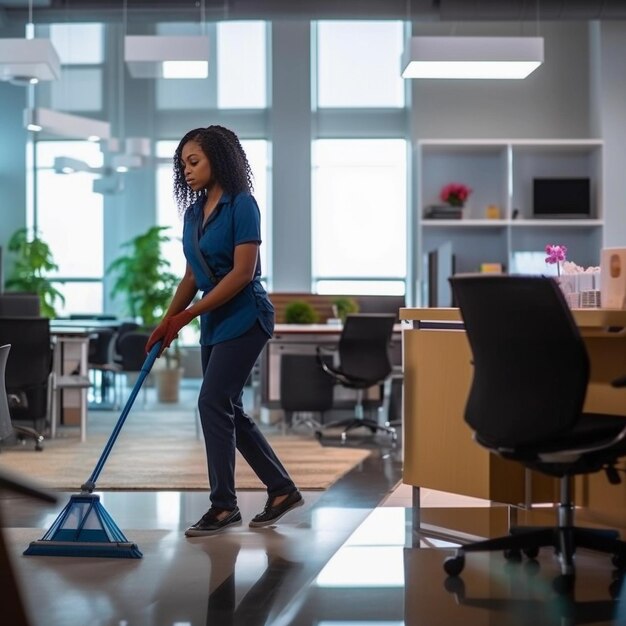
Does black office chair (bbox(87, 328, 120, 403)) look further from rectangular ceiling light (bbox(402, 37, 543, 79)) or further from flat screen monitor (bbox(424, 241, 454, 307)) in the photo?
rectangular ceiling light (bbox(402, 37, 543, 79))

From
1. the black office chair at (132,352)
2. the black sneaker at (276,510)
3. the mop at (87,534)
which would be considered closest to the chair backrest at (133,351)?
the black office chair at (132,352)

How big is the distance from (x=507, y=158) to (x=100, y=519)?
316 inches

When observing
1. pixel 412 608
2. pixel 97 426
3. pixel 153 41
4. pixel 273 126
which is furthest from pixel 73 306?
pixel 412 608

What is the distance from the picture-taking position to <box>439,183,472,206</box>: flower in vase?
11250mm

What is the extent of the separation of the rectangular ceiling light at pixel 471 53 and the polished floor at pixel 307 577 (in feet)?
13.5

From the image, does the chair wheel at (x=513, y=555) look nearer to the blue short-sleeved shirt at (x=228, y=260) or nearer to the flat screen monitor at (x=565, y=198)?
the blue short-sleeved shirt at (x=228, y=260)

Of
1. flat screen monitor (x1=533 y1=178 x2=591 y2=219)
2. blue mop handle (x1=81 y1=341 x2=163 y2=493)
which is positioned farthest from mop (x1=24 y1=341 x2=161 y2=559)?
flat screen monitor (x1=533 y1=178 x2=591 y2=219)

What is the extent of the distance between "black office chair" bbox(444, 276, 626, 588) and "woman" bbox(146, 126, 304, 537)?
95 centimetres

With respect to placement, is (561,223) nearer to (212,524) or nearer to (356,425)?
(356,425)

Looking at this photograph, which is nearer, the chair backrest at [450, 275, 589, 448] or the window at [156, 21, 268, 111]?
the chair backrest at [450, 275, 589, 448]

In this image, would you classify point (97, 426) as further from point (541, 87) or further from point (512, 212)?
point (541, 87)

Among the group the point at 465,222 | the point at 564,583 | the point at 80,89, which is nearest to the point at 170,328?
the point at 564,583

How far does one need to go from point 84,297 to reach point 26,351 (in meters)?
7.86

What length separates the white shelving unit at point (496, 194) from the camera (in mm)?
11453
